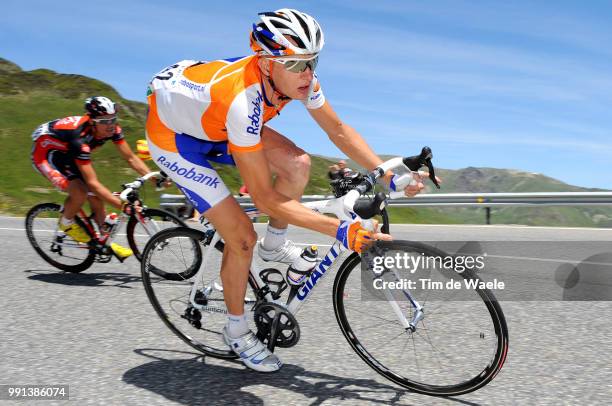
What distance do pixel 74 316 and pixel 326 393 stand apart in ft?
8.91

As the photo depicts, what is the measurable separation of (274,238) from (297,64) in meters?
1.24

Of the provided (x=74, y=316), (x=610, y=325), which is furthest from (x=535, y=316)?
(x=74, y=316)

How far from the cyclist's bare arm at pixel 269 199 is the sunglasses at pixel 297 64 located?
49 cm

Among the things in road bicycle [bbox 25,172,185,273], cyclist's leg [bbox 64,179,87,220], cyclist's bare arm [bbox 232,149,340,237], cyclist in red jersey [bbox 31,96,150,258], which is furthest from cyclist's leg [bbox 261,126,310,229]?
cyclist's leg [bbox 64,179,87,220]

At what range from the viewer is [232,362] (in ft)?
13.8

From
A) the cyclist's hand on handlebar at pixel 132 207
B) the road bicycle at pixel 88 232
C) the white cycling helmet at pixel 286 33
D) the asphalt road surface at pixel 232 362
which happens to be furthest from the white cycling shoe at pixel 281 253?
the cyclist's hand on handlebar at pixel 132 207

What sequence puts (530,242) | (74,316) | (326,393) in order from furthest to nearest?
(530,242)
(74,316)
(326,393)

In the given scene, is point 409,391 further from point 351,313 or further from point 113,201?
point 113,201

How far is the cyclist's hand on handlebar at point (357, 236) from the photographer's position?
127 inches

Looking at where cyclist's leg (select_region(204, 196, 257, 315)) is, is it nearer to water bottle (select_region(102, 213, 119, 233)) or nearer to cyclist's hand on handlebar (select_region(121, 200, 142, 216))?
cyclist's hand on handlebar (select_region(121, 200, 142, 216))

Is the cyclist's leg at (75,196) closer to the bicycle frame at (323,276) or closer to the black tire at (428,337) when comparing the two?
the bicycle frame at (323,276)

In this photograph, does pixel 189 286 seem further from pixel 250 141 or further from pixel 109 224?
pixel 109 224

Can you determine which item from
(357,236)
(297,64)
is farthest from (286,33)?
(357,236)

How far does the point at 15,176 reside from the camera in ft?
108
